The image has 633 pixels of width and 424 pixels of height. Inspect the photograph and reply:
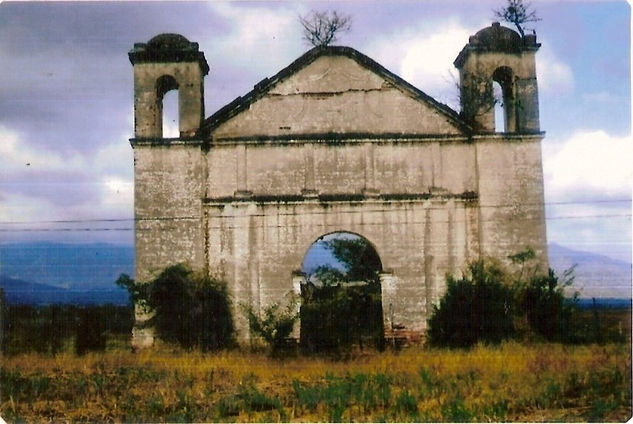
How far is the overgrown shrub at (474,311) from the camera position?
16.7 meters

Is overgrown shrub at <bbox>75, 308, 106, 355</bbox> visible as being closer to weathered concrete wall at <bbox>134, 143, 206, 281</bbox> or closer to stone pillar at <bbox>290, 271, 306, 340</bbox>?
weathered concrete wall at <bbox>134, 143, 206, 281</bbox>

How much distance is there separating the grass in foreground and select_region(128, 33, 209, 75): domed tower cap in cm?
679

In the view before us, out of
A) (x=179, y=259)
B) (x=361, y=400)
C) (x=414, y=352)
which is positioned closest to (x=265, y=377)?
(x=361, y=400)

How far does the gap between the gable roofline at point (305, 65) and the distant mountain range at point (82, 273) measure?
3576 millimetres

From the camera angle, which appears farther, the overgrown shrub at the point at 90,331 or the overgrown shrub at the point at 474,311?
the overgrown shrub at the point at 90,331

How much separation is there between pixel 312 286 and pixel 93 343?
A: 505cm

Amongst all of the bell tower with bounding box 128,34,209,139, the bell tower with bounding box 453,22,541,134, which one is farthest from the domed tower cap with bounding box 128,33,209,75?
the bell tower with bounding box 453,22,541,134

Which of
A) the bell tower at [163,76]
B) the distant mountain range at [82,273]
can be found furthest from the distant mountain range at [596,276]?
the bell tower at [163,76]

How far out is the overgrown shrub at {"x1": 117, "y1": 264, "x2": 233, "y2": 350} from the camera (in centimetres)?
1734

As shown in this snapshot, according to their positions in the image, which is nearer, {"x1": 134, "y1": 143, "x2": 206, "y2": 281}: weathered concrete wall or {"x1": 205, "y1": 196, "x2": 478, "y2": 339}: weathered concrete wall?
{"x1": 134, "y1": 143, "x2": 206, "y2": 281}: weathered concrete wall

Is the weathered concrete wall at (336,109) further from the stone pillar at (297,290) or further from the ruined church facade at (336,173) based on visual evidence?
the stone pillar at (297,290)

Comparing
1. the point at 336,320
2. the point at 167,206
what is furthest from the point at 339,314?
the point at 167,206

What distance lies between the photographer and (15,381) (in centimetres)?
1355

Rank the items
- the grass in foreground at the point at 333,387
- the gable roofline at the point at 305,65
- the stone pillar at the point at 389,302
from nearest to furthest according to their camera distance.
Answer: the grass in foreground at the point at 333,387
the stone pillar at the point at 389,302
the gable roofline at the point at 305,65
